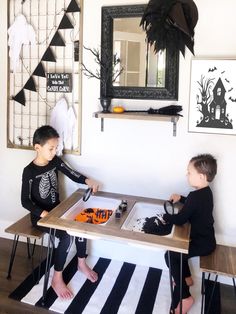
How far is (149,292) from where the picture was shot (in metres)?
2.16

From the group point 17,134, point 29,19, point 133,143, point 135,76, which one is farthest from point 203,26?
point 17,134

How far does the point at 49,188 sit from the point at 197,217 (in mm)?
1024

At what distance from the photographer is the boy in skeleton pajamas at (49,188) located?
2.15m

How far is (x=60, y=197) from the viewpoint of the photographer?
2.62m

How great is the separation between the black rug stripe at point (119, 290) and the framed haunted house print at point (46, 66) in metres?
0.95

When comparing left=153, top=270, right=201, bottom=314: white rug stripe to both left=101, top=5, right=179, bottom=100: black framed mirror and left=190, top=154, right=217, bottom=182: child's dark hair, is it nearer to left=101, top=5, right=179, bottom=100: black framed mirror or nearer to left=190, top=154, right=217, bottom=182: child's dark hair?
left=190, top=154, right=217, bottom=182: child's dark hair

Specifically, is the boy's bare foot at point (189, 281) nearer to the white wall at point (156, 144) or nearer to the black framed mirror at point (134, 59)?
the white wall at point (156, 144)

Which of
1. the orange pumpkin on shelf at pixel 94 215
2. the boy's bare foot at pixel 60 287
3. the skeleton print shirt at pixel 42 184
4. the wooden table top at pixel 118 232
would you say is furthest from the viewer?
the skeleton print shirt at pixel 42 184

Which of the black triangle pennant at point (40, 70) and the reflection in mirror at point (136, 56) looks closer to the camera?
the reflection in mirror at point (136, 56)

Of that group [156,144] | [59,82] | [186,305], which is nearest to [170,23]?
[156,144]

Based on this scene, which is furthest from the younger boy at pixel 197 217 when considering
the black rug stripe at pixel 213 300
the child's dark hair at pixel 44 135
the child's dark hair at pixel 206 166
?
the child's dark hair at pixel 44 135

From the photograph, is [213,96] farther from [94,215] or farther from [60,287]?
[60,287]

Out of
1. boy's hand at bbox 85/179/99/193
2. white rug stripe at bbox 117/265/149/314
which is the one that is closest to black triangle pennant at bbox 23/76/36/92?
boy's hand at bbox 85/179/99/193

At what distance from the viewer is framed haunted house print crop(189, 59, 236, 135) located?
206cm
